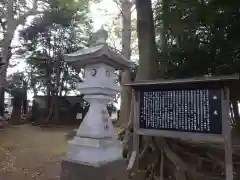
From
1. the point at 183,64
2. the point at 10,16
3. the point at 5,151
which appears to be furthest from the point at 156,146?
the point at 10,16

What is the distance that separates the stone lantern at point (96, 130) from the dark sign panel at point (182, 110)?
1.26 m

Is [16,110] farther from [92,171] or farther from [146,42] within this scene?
[92,171]

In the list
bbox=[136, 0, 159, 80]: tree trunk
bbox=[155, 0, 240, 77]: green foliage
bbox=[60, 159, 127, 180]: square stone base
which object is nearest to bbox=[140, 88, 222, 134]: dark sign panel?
bbox=[60, 159, 127, 180]: square stone base

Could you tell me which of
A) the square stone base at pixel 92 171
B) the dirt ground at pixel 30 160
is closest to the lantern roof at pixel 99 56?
the square stone base at pixel 92 171

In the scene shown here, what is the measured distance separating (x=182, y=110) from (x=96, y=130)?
5.89 ft

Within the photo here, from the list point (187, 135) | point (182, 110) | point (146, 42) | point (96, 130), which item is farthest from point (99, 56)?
point (146, 42)

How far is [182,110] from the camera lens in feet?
14.6

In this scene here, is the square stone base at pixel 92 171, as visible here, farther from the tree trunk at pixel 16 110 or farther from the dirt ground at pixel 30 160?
the tree trunk at pixel 16 110

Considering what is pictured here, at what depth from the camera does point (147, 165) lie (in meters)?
6.00

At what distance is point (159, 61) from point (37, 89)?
14648mm

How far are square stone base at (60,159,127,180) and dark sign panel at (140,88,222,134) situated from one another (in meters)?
1.29

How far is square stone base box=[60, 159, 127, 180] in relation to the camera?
10.9 feet

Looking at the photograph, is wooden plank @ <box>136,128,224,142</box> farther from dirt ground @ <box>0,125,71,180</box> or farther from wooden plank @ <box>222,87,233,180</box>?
dirt ground @ <box>0,125,71,180</box>

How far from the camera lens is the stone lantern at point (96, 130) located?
3.41 m
